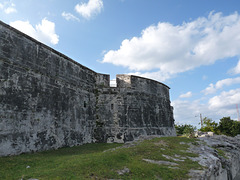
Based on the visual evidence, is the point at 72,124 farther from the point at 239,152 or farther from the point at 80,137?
the point at 239,152

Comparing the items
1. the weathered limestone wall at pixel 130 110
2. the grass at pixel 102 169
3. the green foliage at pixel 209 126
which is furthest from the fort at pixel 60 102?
the green foliage at pixel 209 126

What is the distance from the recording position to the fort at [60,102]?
7.08 meters

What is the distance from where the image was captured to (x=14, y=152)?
6820 millimetres

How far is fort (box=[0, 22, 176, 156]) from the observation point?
23.2 ft

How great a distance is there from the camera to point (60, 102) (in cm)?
935

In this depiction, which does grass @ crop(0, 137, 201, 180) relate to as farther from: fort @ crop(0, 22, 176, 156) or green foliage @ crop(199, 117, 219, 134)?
green foliage @ crop(199, 117, 219, 134)

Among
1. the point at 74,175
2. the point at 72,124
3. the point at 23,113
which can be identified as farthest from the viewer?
the point at 72,124

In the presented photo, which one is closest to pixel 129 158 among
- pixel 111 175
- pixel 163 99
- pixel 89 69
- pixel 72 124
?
pixel 111 175

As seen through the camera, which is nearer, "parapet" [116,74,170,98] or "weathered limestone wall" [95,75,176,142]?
"weathered limestone wall" [95,75,176,142]

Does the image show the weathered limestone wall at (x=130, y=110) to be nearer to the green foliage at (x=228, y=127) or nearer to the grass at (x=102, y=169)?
the grass at (x=102, y=169)

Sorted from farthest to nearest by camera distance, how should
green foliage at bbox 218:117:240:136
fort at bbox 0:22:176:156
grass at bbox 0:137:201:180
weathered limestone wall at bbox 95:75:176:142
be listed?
green foliage at bbox 218:117:240:136 → weathered limestone wall at bbox 95:75:176:142 → fort at bbox 0:22:176:156 → grass at bbox 0:137:201:180

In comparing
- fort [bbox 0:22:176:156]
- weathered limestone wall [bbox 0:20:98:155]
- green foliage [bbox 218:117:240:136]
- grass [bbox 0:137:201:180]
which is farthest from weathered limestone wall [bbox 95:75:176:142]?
green foliage [bbox 218:117:240:136]

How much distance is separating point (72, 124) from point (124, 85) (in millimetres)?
5109

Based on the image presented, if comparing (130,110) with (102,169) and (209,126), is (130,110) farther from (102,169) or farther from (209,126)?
(209,126)
